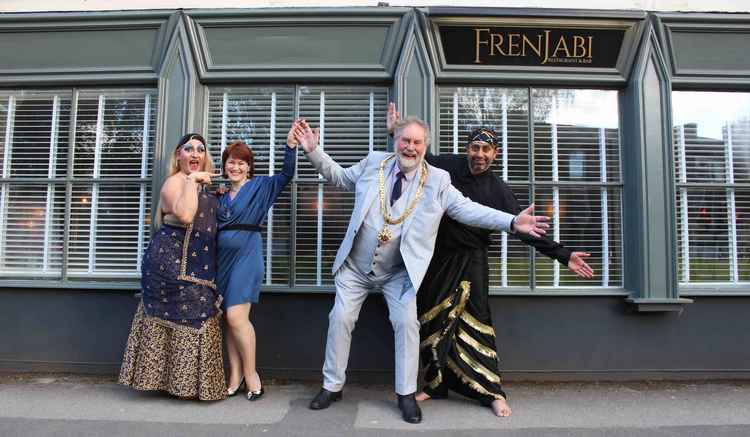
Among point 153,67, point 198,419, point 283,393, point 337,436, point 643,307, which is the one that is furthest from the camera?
point 153,67

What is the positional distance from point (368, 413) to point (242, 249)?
1452 millimetres

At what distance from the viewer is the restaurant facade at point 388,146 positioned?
4.22 m

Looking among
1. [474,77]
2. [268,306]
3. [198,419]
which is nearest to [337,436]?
[198,419]

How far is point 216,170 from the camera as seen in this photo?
455 centimetres

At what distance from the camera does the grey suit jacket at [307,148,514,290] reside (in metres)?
3.25

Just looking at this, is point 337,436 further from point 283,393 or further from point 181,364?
point 181,364

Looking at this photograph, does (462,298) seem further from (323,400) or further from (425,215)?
(323,400)

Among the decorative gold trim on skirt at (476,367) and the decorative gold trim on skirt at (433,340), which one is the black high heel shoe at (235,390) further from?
the decorative gold trim on skirt at (476,367)

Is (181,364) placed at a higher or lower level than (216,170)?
lower

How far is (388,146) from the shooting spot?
4.38 m

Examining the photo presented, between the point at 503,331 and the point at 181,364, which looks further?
the point at 503,331

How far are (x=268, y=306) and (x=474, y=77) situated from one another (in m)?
2.68

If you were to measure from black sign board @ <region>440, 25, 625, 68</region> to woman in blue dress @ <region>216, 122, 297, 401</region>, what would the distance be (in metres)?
1.82

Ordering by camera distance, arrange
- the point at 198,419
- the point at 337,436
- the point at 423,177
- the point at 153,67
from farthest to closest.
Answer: the point at 153,67 < the point at 423,177 < the point at 198,419 < the point at 337,436
